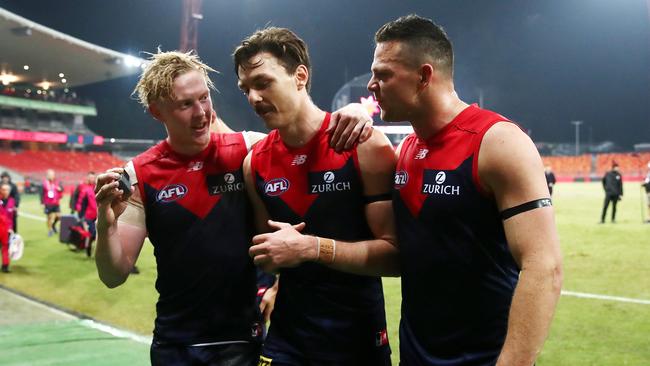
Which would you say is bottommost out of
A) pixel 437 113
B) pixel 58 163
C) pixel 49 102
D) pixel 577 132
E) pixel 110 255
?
pixel 110 255

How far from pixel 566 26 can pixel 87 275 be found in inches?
2909

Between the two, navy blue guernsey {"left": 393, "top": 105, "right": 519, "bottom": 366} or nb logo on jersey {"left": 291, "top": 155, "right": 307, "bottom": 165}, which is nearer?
navy blue guernsey {"left": 393, "top": 105, "right": 519, "bottom": 366}

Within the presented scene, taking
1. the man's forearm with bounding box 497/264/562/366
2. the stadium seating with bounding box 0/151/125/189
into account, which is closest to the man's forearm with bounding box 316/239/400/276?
the man's forearm with bounding box 497/264/562/366

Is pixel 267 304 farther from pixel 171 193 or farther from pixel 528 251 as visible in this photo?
pixel 528 251

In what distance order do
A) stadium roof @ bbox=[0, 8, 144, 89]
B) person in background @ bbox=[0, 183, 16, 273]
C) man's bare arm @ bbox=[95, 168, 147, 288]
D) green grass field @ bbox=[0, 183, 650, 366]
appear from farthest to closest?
stadium roof @ bbox=[0, 8, 144, 89] → person in background @ bbox=[0, 183, 16, 273] → green grass field @ bbox=[0, 183, 650, 366] → man's bare arm @ bbox=[95, 168, 147, 288]

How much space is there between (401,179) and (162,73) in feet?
4.52

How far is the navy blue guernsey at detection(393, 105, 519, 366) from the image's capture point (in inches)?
87.4

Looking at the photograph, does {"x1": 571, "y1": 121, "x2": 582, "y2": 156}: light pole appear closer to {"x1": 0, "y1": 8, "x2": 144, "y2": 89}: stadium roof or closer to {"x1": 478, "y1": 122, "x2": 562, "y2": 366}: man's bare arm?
{"x1": 0, "y1": 8, "x2": 144, "y2": 89}: stadium roof

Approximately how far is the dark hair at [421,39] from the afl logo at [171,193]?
127cm

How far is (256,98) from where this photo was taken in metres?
2.85

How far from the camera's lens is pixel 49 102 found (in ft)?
182

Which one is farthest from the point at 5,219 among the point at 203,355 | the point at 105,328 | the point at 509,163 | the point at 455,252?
A: the point at 509,163

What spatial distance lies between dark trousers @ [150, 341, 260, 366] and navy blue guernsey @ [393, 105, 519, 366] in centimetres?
98

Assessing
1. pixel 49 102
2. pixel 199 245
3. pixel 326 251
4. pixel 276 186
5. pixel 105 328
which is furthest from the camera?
pixel 49 102
